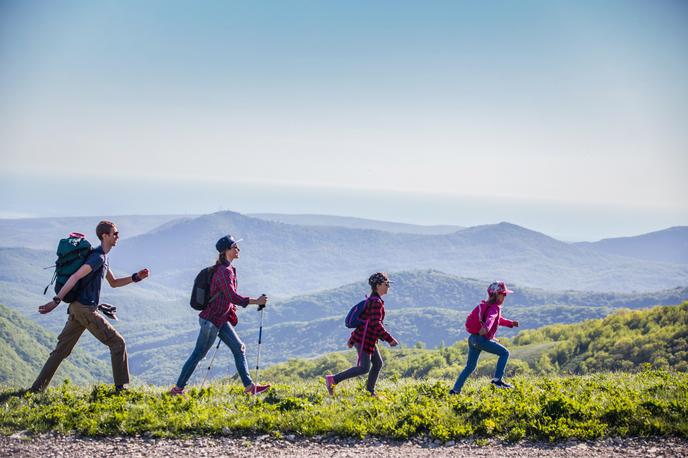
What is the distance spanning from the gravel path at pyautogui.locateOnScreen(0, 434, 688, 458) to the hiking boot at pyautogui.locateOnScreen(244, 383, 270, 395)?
1.82 m

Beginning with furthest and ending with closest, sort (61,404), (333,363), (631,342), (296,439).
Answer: (333,363) < (631,342) < (61,404) < (296,439)

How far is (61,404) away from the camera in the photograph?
952 cm

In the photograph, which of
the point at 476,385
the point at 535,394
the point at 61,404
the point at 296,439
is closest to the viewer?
the point at 296,439

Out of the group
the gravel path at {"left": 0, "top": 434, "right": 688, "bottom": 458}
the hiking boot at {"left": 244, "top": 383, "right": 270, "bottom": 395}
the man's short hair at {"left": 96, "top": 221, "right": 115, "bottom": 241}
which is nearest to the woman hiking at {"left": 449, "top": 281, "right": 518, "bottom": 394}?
the gravel path at {"left": 0, "top": 434, "right": 688, "bottom": 458}

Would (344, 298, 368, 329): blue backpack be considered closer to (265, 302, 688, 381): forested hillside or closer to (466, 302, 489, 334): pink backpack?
(466, 302, 489, 334): pink backpack

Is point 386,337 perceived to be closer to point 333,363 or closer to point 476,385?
point 476,385

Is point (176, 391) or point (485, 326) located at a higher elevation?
point (485, 326)

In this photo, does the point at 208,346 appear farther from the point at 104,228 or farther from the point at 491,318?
the point at 491,318

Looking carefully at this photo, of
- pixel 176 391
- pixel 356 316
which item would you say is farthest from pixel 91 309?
pixel 356 316

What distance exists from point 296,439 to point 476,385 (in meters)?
4.73

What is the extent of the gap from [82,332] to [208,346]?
7.04ft

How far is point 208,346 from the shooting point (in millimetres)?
10047

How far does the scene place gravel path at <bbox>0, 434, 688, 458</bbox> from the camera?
8109 millimetres

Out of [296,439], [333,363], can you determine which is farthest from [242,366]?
[333,363]
